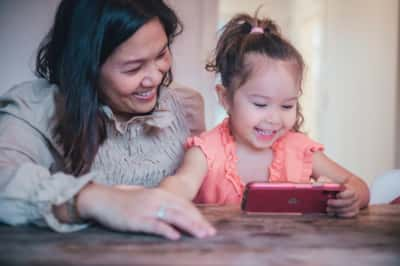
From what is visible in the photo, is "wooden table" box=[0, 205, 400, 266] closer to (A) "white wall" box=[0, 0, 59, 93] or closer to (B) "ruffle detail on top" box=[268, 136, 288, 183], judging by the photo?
(B) "ruffle detail on top" box=[268, 136, 288, 183]

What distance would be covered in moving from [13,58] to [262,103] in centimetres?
223

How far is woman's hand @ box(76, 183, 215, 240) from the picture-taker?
2.28ft

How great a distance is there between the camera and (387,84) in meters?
3.67

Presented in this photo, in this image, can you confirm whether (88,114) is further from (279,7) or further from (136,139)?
(279,7)

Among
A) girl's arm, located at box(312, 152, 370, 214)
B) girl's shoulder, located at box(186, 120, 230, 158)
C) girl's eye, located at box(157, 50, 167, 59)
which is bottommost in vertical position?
girl's arm, located at box(312, 152, 370, 214)

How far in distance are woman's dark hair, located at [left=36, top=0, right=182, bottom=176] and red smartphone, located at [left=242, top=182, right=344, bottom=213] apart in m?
0.40

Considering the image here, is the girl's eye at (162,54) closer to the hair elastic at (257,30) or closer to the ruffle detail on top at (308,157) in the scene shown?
the hair elastic at (257,30)

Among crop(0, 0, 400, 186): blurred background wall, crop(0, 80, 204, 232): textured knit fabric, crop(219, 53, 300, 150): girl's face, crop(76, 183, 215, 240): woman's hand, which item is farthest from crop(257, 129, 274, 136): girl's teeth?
crop(0, 0, 400, 186): blurred background wall

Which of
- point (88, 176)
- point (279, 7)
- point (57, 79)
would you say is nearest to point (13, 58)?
point (57, 79)

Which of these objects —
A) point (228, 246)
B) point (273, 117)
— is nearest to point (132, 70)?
point (273, 117)

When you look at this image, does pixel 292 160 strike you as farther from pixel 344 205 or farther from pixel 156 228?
pixel 156 228

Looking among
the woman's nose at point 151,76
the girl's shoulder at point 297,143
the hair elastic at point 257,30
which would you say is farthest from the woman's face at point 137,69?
the girl's shoulder at point 297,143

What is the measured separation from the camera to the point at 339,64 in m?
3.97

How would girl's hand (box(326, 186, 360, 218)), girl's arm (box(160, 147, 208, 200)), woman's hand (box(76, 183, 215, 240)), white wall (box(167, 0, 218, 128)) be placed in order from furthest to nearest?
white wall (box(167, 0, 218, 128)), girl's arm (box(160, 147, 208, 200)), girl's hand (box(326, 186, 360, 218)), woman's hand (box(76, 183, 215, 240))
